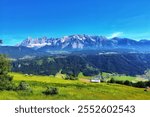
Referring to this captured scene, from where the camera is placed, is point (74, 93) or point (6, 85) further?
point (74, 93)

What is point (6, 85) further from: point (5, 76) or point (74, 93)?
point (74, 93)

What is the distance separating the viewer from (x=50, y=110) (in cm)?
1812

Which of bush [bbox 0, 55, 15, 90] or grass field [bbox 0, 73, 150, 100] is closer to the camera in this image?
grass field [bbox 0, 73, 150, 100]

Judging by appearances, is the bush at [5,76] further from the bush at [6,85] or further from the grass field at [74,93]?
the grass field at [74,93]

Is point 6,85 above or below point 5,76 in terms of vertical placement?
below

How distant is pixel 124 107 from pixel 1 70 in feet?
95.4

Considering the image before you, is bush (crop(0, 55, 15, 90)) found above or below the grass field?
above

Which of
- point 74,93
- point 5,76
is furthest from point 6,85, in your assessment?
point 74,93

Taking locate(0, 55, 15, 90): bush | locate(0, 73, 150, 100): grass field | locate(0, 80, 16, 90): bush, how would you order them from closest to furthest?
1. locate(0, 73, 150, 100): grass field
2. locate(0, 80, 16, 90): bush
3. locate(0, 55, 15, 90): bush

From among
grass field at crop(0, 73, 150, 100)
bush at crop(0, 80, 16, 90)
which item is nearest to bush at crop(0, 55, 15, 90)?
bush at crop(0, 80, 16, 90)

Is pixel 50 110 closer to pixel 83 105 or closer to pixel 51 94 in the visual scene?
pixel 83 105

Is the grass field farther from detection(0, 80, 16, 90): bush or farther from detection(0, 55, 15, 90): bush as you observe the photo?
detection(0, 55, 15, 90): bush

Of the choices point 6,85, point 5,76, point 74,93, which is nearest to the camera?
point 6,85

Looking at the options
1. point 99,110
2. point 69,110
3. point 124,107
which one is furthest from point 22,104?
point 124,107
